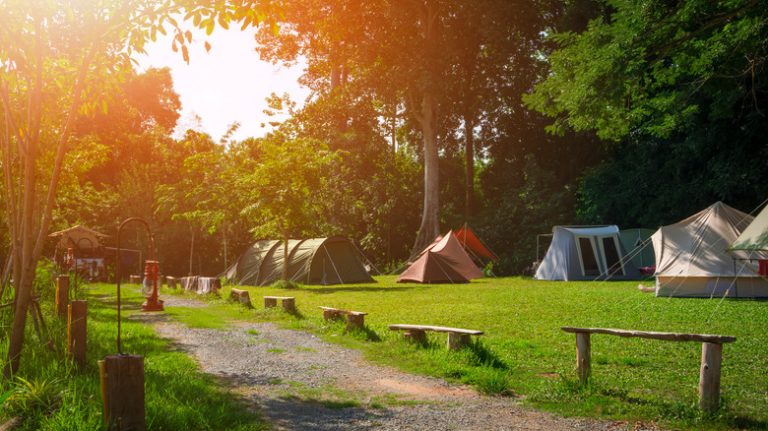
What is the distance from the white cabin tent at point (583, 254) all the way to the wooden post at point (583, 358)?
18.9m

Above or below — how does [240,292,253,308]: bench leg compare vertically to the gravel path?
above

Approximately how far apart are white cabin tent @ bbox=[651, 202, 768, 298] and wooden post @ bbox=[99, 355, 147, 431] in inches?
587

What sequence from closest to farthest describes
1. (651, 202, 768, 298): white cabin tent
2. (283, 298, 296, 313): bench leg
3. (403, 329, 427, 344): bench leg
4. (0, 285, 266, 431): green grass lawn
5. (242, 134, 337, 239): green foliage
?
(0, 285, 266, 431): green grass lawn, (403, 329, 427, 344): bench leg, (283, 298, 296, 313): bench leg, (651, 202, 768, 298): white cabin tent, (242, 134, 337, 239): green foliage

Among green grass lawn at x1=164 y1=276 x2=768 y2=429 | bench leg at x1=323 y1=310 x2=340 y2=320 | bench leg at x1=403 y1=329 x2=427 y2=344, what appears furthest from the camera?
bench leg at x1=323 y1=310 x2=340 y2=320

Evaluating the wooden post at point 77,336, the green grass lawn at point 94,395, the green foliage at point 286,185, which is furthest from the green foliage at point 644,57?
the green foliage at point 286,185

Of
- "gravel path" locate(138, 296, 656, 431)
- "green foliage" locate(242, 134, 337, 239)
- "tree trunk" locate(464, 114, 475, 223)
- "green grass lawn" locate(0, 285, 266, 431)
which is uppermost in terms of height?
"tree trunk" locate(464, 114, 475, 223)

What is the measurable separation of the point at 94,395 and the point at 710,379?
4.85m

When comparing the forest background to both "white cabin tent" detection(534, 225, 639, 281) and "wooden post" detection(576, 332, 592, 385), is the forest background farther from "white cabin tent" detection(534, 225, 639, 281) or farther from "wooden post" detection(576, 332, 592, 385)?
"wooden post" detection(576, 332, 592, 385)

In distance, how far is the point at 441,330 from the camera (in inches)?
347

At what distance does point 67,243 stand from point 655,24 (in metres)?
20.9

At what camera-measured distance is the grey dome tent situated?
24891 millimetres

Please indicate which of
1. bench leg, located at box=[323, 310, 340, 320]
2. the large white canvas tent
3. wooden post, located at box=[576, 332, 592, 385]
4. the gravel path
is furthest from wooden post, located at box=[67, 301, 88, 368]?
the large white canvas tent

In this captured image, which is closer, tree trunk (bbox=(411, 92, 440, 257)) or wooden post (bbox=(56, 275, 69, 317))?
wooden post (bbox=(56, 275, 69, 317))

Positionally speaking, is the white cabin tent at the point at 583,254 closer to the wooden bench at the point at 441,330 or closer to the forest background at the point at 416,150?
the forest background at the point at 416,150
